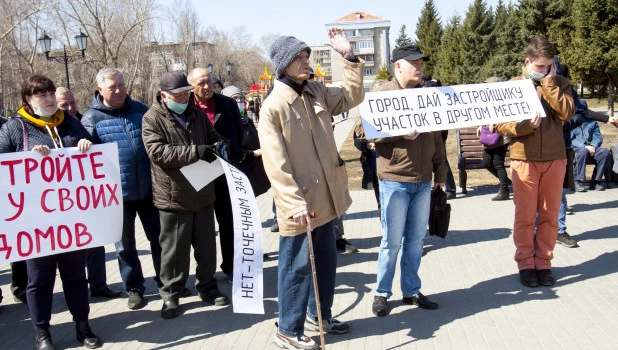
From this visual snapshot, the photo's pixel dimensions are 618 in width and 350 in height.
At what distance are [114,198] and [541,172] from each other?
3533mm

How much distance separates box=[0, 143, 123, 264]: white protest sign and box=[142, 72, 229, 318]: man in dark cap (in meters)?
0.34

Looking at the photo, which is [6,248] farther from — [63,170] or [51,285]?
[63,170]

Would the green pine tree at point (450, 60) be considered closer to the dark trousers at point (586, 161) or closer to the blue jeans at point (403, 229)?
the dark trousers at point (586, 161)

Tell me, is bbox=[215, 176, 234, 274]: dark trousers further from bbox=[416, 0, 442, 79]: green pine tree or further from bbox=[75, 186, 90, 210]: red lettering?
bbox=[416, 0, 442, 79]: green pine tree

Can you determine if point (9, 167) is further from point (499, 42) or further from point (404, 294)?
point (499, 42)

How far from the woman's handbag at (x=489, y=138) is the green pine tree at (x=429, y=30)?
51.1 metres

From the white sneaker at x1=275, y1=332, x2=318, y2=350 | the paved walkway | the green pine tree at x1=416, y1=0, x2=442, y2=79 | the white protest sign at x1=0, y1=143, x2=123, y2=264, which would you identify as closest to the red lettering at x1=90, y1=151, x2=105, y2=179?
the white protest sign at x1=0, y1=143, x2=123, y2=264

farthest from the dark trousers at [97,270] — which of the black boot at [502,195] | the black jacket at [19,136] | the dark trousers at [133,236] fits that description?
the black boot at [502,195]

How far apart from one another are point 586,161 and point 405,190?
6.08 metres

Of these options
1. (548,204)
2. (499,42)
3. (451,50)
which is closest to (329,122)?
(548,204)

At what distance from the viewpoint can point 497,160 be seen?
948cm

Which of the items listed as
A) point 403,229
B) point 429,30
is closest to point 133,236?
point 403,229

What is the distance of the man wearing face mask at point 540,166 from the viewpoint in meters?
5.16

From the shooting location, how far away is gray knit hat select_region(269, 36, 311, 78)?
3.83m
